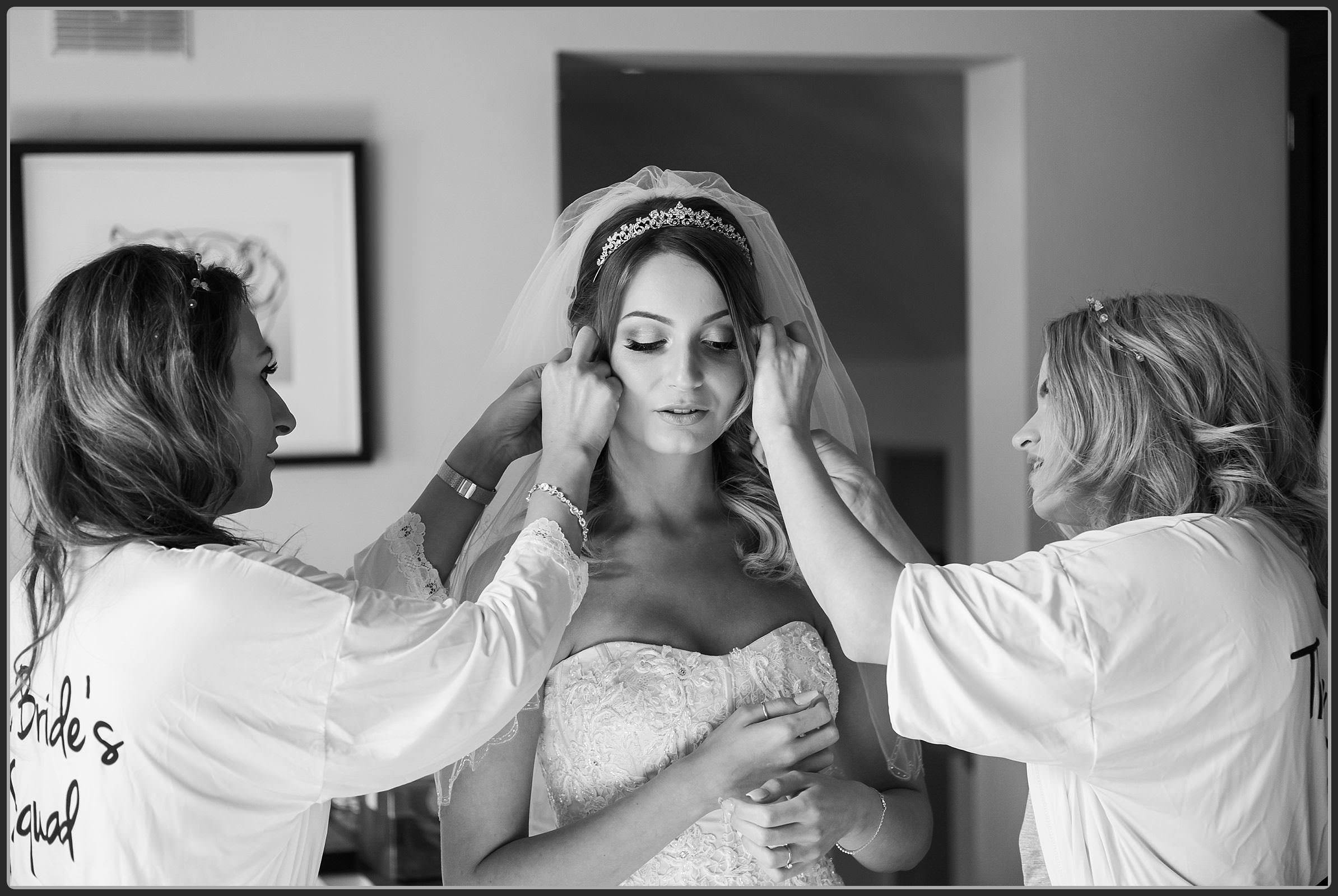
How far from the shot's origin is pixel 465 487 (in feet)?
6.12

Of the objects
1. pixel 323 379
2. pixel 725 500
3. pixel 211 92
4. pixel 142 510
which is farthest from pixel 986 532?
pixel 142 510

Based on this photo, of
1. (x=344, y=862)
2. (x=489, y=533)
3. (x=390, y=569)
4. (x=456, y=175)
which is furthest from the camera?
(x=456, y=175)

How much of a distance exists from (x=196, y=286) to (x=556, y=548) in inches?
20.9

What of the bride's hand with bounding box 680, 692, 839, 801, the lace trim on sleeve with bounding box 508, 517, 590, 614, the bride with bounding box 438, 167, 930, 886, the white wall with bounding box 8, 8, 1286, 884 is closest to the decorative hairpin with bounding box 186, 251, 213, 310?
the lace trim on sleeve with bounding box 508, 517, 590, 614

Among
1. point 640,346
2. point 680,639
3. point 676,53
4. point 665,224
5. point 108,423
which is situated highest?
point 676,53

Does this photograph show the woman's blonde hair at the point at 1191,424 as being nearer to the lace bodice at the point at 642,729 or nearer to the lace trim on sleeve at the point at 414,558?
the lace bodice at the point at 642,729

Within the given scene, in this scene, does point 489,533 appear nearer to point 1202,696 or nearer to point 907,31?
point 1202,696

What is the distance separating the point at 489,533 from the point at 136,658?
789mm

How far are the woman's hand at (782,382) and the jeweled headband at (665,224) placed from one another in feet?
0.85

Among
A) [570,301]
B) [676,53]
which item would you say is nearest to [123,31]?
[676,53]

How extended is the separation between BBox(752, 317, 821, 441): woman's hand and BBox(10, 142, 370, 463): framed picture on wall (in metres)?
1.67

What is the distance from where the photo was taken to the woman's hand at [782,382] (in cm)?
155

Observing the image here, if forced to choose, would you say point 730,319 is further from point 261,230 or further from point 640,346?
point 261,230

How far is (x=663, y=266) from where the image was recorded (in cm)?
181
